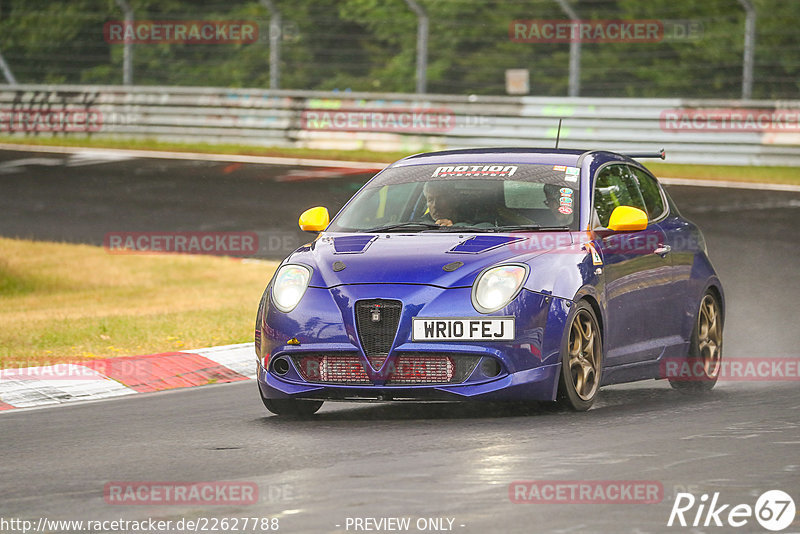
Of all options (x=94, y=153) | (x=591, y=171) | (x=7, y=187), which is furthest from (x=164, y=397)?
(x=94, y=153)

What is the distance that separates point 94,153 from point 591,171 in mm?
20089

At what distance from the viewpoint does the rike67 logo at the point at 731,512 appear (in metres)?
6.05

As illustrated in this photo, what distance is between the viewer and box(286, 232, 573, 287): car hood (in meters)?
8.47

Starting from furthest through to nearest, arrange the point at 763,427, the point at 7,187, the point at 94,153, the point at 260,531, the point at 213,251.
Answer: the point at 94,153 → the point at 7,187 → the point at 213,251 → the point at 763,427 → the point at 260,531

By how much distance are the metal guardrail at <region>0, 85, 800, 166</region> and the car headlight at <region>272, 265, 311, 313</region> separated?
1626cm

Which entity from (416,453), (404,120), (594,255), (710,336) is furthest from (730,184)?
(416,453)

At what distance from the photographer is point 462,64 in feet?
99.6

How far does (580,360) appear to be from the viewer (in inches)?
348

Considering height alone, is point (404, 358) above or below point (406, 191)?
below

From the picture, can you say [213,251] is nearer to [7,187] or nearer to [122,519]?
[7,187]

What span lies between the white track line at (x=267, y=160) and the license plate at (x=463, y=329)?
14678mm

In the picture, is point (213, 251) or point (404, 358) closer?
point (404, 358)

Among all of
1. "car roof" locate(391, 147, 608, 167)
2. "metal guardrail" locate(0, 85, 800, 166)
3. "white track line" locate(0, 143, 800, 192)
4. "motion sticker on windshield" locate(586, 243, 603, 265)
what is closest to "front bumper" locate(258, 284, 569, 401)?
"motion sticker on windshield" locate(586, 243, 603, 265)

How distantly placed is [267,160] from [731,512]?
2152 centimetres
